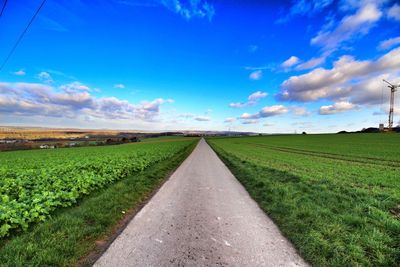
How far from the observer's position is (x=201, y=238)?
16.5 ft

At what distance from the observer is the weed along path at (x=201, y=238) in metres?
4.11

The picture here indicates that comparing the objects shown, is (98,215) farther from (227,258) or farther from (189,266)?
(227,258)

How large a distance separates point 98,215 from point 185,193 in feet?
13.2

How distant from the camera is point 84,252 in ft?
14.3

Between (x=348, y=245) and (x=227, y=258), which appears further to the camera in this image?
(x=348, y=245)

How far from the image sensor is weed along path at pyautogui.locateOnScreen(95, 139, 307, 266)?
4.11 metres

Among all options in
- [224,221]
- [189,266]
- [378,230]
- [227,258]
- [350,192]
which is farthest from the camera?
[350,192]

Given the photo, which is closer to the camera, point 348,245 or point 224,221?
point 348,245

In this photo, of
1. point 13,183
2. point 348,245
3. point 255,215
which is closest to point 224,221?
point 255,215

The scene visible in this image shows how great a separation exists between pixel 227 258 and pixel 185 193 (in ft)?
18.1

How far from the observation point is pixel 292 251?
450cm

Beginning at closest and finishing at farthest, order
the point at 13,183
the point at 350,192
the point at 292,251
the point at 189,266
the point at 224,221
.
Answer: the point at 189,266 → the point at 292,251 → the point at 224,221 → the point at 350,192 → the point at 13,183

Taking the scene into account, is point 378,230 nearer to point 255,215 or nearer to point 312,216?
point 312,216

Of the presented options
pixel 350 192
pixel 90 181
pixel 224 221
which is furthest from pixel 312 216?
pixel 90 181
